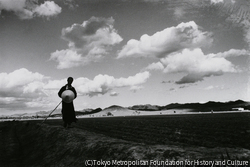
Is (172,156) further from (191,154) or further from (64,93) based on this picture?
(64,93)

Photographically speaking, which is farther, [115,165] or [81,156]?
[81,156]

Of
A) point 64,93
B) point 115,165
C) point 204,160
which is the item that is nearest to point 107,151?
point 115,165

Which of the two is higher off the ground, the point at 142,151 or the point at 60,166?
the point at 142,151

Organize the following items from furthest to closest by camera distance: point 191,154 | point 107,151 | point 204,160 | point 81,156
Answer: point 81,156, point 107,151, point 191,154, point 204,160

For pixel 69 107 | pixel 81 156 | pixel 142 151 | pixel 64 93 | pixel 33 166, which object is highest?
pixel 64 93

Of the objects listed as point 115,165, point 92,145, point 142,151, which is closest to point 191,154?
point 142,151

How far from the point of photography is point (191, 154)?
371 cm

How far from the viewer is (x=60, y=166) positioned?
6480 mm

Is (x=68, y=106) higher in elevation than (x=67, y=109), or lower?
higher

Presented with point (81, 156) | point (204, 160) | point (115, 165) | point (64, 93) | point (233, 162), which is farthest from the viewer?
point (64, 93)

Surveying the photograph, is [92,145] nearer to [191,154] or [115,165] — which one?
[115,165]

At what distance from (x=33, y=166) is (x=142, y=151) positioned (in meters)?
5.43

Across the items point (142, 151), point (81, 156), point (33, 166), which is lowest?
point (33, 166)

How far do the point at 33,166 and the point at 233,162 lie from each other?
7376 millimetres
